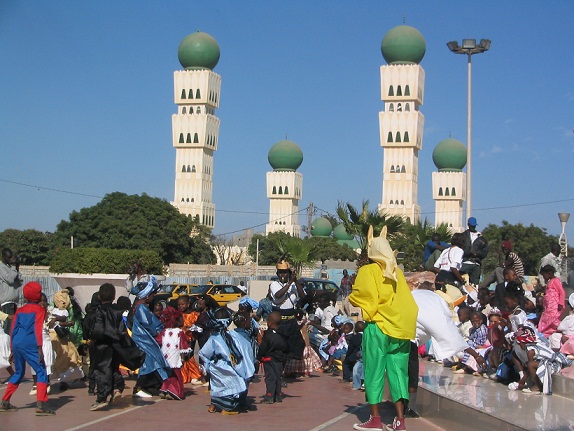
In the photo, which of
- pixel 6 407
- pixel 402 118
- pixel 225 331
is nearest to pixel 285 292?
pixel 225 331

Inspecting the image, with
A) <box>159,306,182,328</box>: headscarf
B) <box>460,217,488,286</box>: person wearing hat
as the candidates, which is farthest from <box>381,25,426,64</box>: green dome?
<box>159,306,182,328</box>: headscarf

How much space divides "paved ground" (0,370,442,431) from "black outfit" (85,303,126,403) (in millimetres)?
251

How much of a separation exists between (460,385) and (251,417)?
6.69 ft

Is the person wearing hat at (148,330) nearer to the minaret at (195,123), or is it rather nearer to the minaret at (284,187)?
the minaret at (195,123)

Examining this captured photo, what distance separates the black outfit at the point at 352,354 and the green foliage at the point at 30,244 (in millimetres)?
48184

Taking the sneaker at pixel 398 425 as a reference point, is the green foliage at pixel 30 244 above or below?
above

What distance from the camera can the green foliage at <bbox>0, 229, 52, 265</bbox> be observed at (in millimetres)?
57281

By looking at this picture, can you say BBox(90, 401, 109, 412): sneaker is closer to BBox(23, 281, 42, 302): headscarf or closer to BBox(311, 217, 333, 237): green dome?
BBox(23, 281, 42, 302): headscarf

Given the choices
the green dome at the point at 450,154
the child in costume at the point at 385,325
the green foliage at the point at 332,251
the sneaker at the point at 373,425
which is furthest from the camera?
the green dome at the point at 450,154

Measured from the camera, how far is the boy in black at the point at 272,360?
365 inches

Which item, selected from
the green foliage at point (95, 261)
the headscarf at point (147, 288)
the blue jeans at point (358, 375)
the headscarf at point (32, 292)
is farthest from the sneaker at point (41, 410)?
the green foliage at point (95, 261)

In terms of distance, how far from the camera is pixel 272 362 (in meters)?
9.27

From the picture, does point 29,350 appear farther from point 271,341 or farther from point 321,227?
point 321,227

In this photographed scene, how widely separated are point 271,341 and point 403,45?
65401 millimetres
